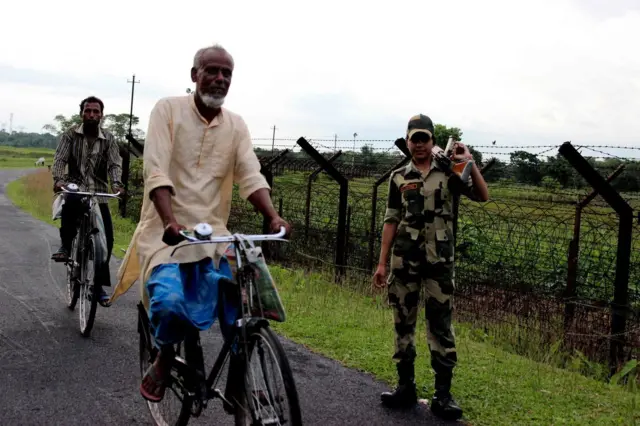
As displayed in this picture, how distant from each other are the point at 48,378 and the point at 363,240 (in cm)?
563

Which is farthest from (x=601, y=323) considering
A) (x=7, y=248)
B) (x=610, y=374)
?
(x=7, y=248)

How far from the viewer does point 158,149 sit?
12.0ft

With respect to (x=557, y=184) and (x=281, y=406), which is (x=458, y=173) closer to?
(x=281, y=406)

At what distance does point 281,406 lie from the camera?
9.57 feet

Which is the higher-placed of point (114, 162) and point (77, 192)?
point (114, 162)

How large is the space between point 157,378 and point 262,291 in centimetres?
91

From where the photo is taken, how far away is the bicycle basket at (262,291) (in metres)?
3.16

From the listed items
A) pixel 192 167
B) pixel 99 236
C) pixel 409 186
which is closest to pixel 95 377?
pixel 99 236

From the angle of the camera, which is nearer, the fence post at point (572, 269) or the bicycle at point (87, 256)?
the bicycle at point (87, 256)

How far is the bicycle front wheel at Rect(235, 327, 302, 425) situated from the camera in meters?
2.83

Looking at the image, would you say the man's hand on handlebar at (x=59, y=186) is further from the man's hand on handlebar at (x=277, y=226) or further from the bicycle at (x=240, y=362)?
the man's hand on handlebar at (x=277, y=226)

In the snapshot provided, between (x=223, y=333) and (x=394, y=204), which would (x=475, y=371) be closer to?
(x=394, y=204)

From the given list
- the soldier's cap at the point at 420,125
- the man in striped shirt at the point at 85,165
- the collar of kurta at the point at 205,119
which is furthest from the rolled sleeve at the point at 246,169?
the man in striped shirt at the point at 85,165

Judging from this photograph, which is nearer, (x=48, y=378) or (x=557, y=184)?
(x=48, y=378)
